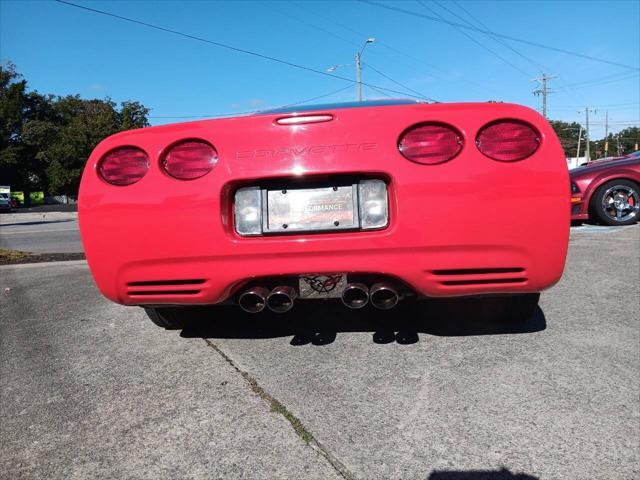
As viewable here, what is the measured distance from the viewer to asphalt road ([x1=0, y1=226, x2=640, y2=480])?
1547 millimetres

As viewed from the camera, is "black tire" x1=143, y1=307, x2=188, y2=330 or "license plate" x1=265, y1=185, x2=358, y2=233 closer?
"license plate" x1=265, y1=185, x2=358, y2=233

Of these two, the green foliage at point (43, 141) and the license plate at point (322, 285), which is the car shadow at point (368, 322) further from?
the green foliage at point (43, 141)

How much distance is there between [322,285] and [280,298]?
20cm

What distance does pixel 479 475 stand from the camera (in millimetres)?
1453

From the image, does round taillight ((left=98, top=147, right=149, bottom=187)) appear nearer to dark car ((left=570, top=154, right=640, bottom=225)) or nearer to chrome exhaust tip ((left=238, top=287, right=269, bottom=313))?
chrome exhaust tip ((left=238, top=287, right=269, bottom=313))

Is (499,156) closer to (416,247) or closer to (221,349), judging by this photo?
(416,247)

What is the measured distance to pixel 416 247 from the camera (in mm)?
1830

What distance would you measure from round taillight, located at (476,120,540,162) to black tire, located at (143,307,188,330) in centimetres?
183

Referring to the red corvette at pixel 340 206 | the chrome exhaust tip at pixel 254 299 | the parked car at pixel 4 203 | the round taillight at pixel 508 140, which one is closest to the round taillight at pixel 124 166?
the red corvette at pixel 340 206

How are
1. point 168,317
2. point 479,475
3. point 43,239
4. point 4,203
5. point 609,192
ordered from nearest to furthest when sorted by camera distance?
point 479,475
point 168,317
point 609,192
point 43,239
point 4,203

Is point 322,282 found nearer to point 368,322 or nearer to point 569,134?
point 368,322

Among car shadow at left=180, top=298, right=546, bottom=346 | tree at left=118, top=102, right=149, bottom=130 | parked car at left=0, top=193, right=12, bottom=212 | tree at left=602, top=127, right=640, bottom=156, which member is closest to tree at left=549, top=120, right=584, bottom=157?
tree at left=602, top=127, right=640, bottom=156

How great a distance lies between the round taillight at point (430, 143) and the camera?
185cm

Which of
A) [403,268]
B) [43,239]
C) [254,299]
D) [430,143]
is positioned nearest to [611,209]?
[430,143]
